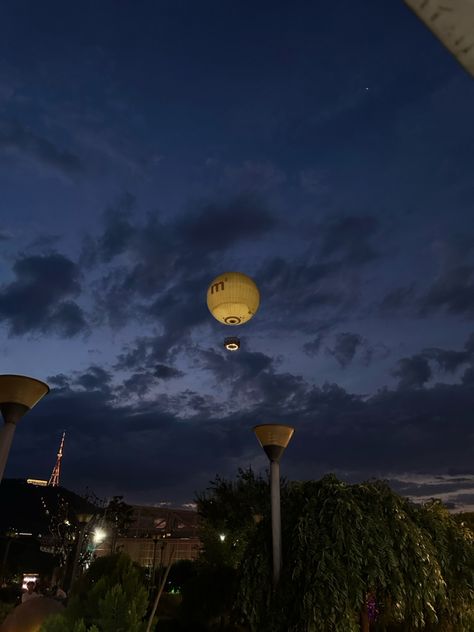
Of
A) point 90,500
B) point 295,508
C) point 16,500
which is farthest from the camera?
point 16,500

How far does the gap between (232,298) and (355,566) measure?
5979 millimetres

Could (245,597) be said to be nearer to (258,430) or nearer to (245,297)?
(258,430)

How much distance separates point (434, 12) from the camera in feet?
3.54

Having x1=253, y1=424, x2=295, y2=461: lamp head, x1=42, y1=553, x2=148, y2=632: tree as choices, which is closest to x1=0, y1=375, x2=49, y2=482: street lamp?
x1=42, y1=553, x2=148, y2=632: tree

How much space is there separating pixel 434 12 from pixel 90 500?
40639 mm

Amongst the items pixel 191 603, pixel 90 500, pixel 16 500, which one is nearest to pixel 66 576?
pixel 191 603

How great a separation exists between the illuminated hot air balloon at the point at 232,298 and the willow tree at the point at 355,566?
432 centimetres

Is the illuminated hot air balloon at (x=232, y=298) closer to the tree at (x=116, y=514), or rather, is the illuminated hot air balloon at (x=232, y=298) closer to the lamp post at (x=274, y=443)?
the lamp post at (x=274, y=443)

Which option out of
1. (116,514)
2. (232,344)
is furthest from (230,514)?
(116,514)

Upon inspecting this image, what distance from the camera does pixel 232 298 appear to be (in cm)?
1091

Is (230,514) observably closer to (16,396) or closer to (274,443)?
(274,443)

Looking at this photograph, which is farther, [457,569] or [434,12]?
[457,569]

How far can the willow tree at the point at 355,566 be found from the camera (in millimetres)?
8023

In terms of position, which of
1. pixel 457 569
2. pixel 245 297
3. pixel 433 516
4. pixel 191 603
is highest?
pixel 245 297
